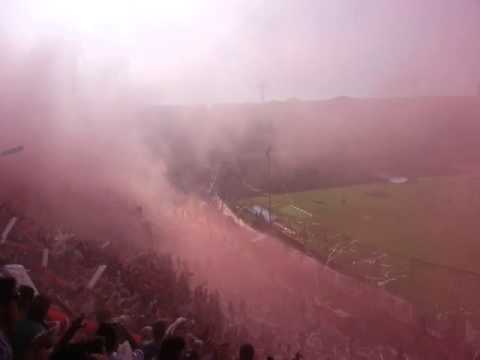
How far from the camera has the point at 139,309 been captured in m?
6.64

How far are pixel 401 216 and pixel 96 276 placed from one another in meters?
11.8

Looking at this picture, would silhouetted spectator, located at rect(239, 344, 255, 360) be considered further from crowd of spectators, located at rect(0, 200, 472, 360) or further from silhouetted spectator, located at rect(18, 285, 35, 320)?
silhouetted spectator, located at rect(18, 285, 35, 320)

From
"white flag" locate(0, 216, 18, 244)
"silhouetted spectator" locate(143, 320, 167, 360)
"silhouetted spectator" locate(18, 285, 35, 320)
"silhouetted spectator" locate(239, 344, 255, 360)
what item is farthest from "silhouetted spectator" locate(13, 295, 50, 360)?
"white flag" locate(0, 216, 18, 244)

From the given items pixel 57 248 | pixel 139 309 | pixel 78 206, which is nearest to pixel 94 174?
pixel 78 206

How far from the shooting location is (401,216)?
15992mm

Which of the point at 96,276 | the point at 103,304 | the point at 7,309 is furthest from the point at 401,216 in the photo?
the point at 7,309

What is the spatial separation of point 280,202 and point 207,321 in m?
11.3

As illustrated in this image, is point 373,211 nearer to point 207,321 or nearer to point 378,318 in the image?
point 378,318

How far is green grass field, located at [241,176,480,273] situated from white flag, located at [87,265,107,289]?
22.2ft

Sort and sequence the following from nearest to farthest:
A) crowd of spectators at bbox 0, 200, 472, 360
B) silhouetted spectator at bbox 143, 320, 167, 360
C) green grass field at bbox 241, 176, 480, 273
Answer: silhouetted spectator at bbox 143, 320, 167, 360, crowd of spectators at bbox 0, 200, 472, 360, green grass field at bbox 241, 176, 480, 273

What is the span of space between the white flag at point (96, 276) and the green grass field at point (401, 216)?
6.76 metres

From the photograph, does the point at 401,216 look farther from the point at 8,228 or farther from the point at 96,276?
the point at 8,228

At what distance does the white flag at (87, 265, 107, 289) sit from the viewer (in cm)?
673

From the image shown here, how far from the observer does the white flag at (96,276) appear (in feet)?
22.1
